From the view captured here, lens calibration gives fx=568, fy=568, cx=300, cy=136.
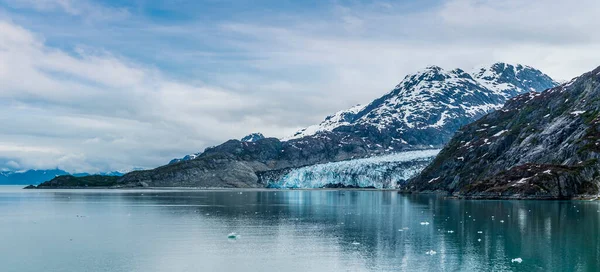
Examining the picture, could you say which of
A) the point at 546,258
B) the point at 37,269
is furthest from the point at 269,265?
the point at 546,258

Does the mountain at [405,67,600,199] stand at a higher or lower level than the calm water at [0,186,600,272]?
higher

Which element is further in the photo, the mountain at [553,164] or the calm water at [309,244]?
the mountain at [553,164]

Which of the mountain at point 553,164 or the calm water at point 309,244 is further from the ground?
the mountain at point 553,164

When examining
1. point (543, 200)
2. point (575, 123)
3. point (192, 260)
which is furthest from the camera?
point (575, 123)

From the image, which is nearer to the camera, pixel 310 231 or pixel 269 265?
pixel 269 265

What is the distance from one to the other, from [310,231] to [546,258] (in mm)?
33311

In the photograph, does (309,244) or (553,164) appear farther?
(553,164)

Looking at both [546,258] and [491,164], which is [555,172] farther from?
[546,258]

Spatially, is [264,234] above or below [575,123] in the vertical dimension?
below

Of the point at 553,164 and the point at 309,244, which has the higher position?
the point at 553,164

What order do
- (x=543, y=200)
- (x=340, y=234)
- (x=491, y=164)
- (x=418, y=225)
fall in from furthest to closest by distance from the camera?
(x=491, y=164)
(x=543, y=200)
(x=418, y=225)
(x=340, y=234)

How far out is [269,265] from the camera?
51250mm

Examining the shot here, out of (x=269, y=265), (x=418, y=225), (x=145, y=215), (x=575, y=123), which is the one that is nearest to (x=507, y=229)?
(x=418, y=225)

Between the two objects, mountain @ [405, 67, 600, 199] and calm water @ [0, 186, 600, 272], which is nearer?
calm water @ [0, 186, 600, 272]
